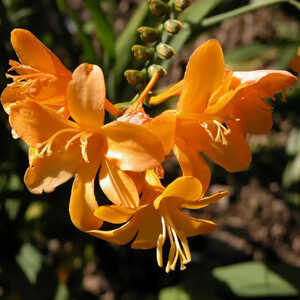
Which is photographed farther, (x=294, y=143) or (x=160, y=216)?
(x=294, y=143)

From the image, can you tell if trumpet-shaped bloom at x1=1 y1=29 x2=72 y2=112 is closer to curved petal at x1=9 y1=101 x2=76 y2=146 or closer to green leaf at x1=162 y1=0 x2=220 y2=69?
curved petal at x1=9 y1=101 x2=76 y2=146

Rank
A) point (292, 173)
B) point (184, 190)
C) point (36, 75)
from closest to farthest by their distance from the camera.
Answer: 1. point (184, 190)
2. point (36, 75)
3. point (292, 173)

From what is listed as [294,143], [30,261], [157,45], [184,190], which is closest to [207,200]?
[184,190]

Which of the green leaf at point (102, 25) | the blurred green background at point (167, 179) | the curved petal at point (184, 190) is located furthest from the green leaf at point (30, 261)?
the curved petal at point (184, 190)

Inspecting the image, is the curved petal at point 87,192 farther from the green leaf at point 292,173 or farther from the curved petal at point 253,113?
the green leaf at point 292,173

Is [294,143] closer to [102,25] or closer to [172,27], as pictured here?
[102,25]
